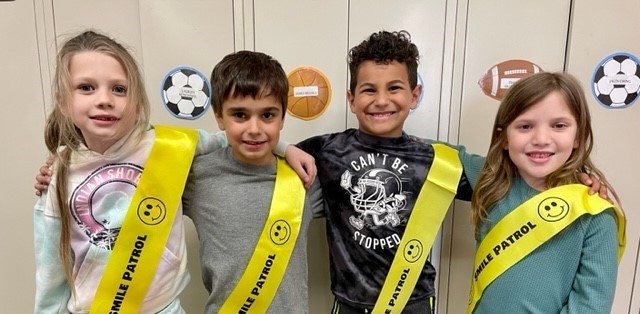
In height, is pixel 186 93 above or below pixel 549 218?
above

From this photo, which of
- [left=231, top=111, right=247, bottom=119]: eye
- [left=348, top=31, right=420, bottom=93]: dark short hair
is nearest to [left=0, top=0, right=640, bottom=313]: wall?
[left=348, top=31, right=420, bottom=93]: dark short hair

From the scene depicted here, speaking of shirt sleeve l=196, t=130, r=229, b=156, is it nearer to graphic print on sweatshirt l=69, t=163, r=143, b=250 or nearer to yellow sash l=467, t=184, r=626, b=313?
graphic print on sweatshirt l=69, t=163, r=143, b=250

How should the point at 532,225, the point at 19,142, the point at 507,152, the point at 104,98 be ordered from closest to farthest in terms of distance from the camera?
the point at 104,98
the point at 532,225
the point at 507,152
the point at 19,142

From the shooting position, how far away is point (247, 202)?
1.24m

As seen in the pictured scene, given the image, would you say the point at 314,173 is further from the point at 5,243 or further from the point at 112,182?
the point at 5,243

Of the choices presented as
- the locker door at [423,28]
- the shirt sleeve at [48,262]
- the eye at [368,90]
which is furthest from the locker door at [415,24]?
the shirt sleeve at [48,262]

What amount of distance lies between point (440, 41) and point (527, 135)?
511 mm

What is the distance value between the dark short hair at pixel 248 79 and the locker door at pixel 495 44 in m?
0.71

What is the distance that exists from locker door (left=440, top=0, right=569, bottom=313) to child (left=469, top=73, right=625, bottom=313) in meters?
0.32

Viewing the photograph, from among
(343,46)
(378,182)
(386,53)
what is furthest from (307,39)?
(378,182)

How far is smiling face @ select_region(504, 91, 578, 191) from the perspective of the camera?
3.86 feet

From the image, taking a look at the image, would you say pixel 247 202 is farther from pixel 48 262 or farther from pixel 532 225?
pixel 532 225

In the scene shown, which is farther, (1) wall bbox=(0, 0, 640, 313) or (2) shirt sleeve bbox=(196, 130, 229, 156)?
(1) wall bbox=(0, 0, 640, 313)

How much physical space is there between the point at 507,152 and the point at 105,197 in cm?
116
